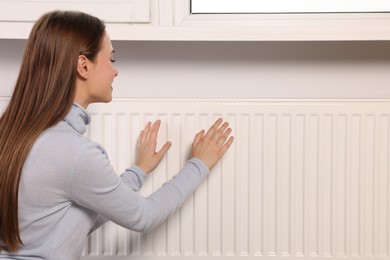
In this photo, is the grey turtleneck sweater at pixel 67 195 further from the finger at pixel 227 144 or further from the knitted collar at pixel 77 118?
the finger at pixel 227 144

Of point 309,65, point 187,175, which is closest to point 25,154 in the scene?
point 187,175

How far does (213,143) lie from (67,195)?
512mm

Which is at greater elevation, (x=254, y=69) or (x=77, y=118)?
(x=254, y=69)

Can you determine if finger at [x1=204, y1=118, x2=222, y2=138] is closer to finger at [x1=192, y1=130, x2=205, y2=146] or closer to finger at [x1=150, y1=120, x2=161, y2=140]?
finger at [x1=192, y1=130, x2=205, y2=146]

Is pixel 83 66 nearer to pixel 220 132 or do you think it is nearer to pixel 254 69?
pixel 220 132

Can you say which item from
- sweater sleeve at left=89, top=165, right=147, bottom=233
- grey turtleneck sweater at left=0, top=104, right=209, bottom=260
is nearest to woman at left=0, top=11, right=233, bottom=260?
grey turtleneck sweater at left=0, top=104, right=209, bottom=260

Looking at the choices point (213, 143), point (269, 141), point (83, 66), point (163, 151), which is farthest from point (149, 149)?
point (83, 66)

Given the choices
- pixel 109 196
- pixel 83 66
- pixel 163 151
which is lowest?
pixel 109 196

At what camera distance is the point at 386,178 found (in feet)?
5.38

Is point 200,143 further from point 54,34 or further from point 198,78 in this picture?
point 54,34

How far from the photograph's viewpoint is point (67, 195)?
121 centimetres

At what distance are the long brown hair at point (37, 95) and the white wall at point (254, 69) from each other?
0.49 metres

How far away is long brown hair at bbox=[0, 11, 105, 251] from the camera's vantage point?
118cm

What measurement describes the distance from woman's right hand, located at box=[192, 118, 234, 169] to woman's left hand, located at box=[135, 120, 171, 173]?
0.28ft
